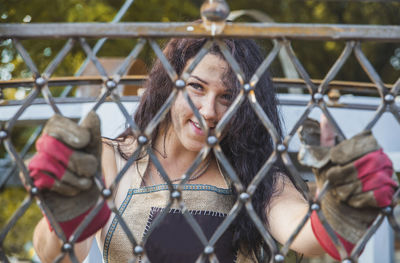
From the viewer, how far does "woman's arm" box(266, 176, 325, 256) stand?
5.03ft

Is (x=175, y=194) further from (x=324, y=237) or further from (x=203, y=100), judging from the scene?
(x=203, y=100)

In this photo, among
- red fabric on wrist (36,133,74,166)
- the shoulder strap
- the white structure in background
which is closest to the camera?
red fabric on wrist (36,133,74,166)

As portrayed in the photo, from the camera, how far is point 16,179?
411 cm

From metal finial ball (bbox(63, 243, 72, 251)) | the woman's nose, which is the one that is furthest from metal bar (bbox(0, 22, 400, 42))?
the woman's nose

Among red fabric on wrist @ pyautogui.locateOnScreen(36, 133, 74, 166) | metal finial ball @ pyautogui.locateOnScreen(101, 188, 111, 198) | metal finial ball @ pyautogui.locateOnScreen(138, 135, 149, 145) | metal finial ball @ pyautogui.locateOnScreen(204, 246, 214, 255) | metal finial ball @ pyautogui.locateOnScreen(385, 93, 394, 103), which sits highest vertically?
metal finial ball @ pyautogui.locateOnScreen(385, 93, 394, 103)

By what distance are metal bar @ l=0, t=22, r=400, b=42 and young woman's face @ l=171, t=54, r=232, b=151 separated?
2.29ft

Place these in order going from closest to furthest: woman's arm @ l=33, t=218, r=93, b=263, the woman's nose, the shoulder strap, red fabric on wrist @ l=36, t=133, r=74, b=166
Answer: red fabric on wrist @ l=36, t=133, r=74, b=166 < woman's arm @ l=33, t=218, r=93, b=263 < the woman's nose < the shoulder strap

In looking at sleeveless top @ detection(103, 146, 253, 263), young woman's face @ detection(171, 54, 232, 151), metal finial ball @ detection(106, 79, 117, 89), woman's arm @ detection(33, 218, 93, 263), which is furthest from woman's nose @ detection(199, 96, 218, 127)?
metal finial ball @ detection(106, 79, 117, 89)

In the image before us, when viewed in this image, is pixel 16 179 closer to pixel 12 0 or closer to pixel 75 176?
pixel 12 0

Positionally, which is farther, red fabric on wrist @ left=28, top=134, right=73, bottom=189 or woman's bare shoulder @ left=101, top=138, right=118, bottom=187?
woman's bare shoulder @ left=101, top=138, right=118, bottom=187

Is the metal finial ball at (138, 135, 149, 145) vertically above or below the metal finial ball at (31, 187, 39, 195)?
Answer: above

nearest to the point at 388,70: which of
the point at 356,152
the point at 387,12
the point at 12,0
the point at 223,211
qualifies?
the point at 387,12

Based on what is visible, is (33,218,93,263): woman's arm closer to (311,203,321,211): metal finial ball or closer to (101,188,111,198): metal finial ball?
(101,188,111,198): metal finial ball

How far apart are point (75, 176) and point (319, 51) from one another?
583 cm
